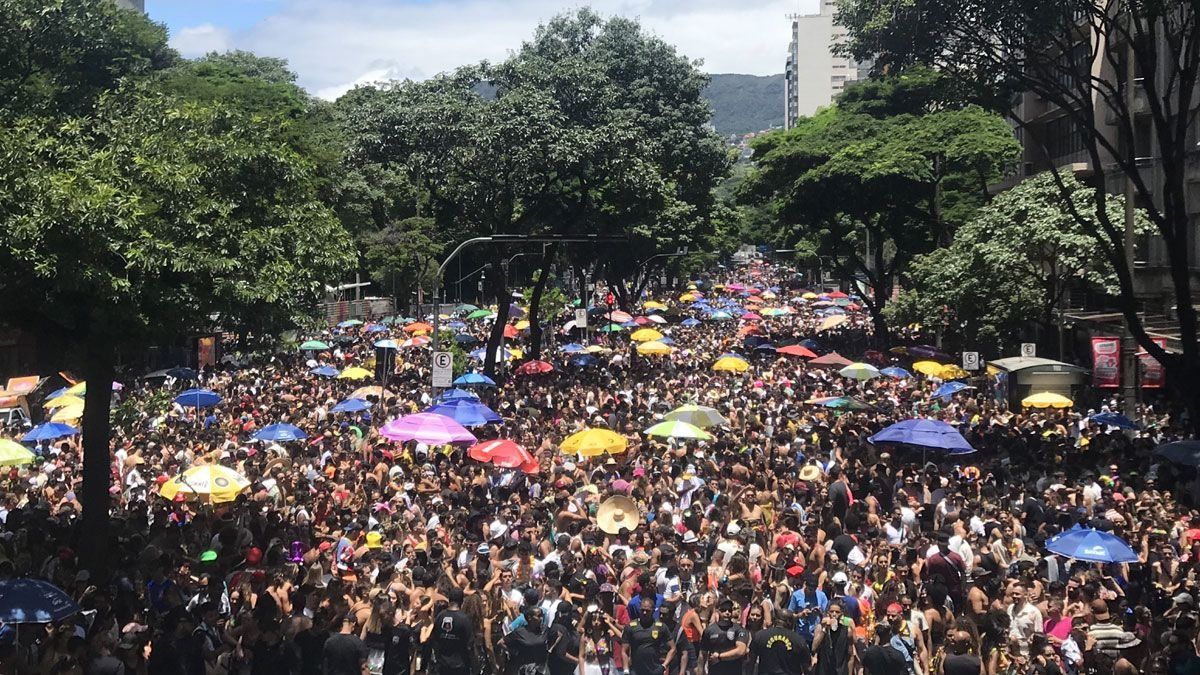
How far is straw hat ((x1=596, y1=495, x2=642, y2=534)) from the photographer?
14633mm

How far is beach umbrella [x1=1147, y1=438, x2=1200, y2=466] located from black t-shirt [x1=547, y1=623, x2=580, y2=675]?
34.4ft

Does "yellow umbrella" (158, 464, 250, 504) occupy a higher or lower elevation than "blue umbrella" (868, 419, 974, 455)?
lower

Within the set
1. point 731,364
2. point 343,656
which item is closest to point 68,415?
point 343,656

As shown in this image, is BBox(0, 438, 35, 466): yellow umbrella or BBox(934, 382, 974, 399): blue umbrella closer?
BBox(0, 438, 35, 466): yellow umbrella

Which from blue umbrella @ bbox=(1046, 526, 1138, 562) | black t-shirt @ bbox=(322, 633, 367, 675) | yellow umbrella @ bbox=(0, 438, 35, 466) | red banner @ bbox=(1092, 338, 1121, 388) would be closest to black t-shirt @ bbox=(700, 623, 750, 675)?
black t-shirt @ bbox=(322, 633, 367, 675)

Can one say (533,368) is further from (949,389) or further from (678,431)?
(678,431)

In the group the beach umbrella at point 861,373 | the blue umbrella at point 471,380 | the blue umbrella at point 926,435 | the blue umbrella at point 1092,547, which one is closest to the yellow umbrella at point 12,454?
the blue umbrella at point 926,435

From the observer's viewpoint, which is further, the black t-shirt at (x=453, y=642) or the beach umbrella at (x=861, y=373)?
the beach umbrella at (x=861, y=373)

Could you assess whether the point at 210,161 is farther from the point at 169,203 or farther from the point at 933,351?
the point at 933,351

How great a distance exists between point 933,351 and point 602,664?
94.2 feet

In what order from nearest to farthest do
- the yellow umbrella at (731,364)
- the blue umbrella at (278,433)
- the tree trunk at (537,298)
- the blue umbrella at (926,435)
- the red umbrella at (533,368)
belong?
the blue umbrella at (926,435)
the blue umbrella at (278,433)
the yellow umbrella at (731,364)
the red umbrella at (533,368)
the tree trunk at (537,298)

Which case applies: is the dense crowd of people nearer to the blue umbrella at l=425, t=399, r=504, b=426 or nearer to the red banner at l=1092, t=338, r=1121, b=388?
the blue umbrella at l=425, t=399, r=504, b=426

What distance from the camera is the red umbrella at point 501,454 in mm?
17531

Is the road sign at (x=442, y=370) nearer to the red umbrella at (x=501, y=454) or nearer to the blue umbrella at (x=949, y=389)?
the red umbrella at (x=501, y=454)
